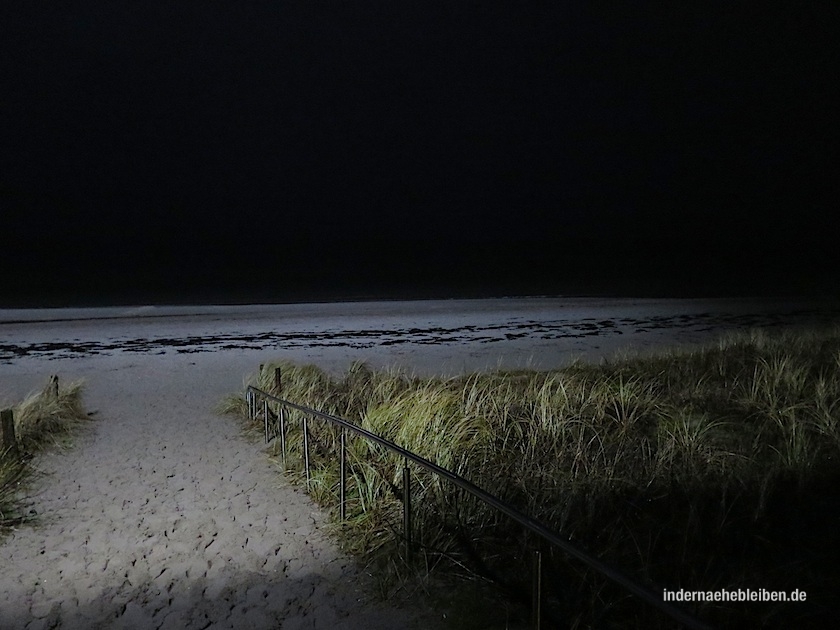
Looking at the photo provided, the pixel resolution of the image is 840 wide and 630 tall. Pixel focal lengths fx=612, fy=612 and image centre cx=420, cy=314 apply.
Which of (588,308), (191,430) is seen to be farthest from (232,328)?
(588,308)

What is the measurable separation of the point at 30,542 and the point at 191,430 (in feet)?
11.8

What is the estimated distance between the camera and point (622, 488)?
494 cm

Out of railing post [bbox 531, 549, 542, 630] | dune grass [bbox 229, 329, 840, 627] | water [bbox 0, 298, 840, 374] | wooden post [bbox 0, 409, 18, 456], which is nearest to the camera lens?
railing post [bbox 531, 549, 542, 630]

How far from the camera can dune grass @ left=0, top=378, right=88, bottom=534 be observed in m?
5.23

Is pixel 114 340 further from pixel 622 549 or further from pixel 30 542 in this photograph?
pixel 622 549

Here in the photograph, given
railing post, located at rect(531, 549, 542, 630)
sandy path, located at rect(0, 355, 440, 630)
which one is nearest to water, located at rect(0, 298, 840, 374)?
sandy path, located at rect(0, 355, 440, 630)

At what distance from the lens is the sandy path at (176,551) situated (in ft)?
11.7

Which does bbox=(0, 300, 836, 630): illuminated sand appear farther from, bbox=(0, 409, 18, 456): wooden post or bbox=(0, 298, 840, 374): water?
bbox=(0, 409, 18, 456): wooden post

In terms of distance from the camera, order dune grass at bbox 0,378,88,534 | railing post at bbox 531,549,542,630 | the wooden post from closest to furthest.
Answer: railing post at bbox 531,549,542,630, dune grass at bbox 0,378,88,534, the wooden post

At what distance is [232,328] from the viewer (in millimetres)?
22938

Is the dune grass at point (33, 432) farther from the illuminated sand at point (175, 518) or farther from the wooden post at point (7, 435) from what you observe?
the illuminated sand at point (175, 518)

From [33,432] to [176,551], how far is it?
414 centimetres

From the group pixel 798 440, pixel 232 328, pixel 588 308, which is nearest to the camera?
pixel 798 440

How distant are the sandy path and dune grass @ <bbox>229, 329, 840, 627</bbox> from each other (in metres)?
0.46
